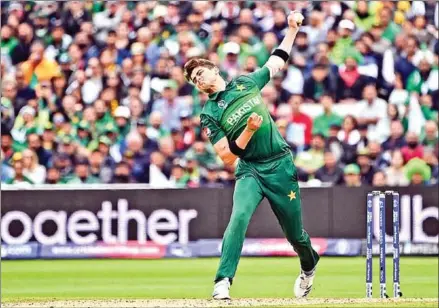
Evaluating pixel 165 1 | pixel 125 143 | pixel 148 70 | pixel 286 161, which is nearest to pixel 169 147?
pixel 125 143

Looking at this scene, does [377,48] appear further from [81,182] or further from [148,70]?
[81,182]

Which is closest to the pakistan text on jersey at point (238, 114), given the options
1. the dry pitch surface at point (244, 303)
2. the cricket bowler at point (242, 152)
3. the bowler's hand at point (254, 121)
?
the cricket bowler at point (242, 152)

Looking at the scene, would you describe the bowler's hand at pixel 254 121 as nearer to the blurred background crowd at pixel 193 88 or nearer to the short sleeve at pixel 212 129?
the short sleeve at pixel 212 129

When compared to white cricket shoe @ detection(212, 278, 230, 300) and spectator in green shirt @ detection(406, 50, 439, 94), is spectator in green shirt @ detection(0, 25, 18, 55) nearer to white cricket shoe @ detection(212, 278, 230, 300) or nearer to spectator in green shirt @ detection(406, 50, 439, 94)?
spectator in green shirt @ detection(406, 50, 439, 94)

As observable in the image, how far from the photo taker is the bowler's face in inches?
364

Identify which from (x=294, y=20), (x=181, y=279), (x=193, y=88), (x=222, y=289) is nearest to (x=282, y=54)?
(x=294, y=20)

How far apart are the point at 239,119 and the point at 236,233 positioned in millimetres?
882

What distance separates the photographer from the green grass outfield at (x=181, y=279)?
12859 mm

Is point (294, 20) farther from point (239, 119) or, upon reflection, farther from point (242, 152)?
point (242, 152)

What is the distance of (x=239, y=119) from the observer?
30.5ft

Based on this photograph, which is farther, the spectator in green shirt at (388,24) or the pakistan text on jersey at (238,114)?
the spectator in green shirt at (388,24)

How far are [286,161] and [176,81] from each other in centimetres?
889

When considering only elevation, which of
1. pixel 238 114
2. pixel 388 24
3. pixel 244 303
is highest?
pixel 388 24

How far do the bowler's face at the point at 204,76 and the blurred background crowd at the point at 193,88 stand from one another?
7.51 metres
